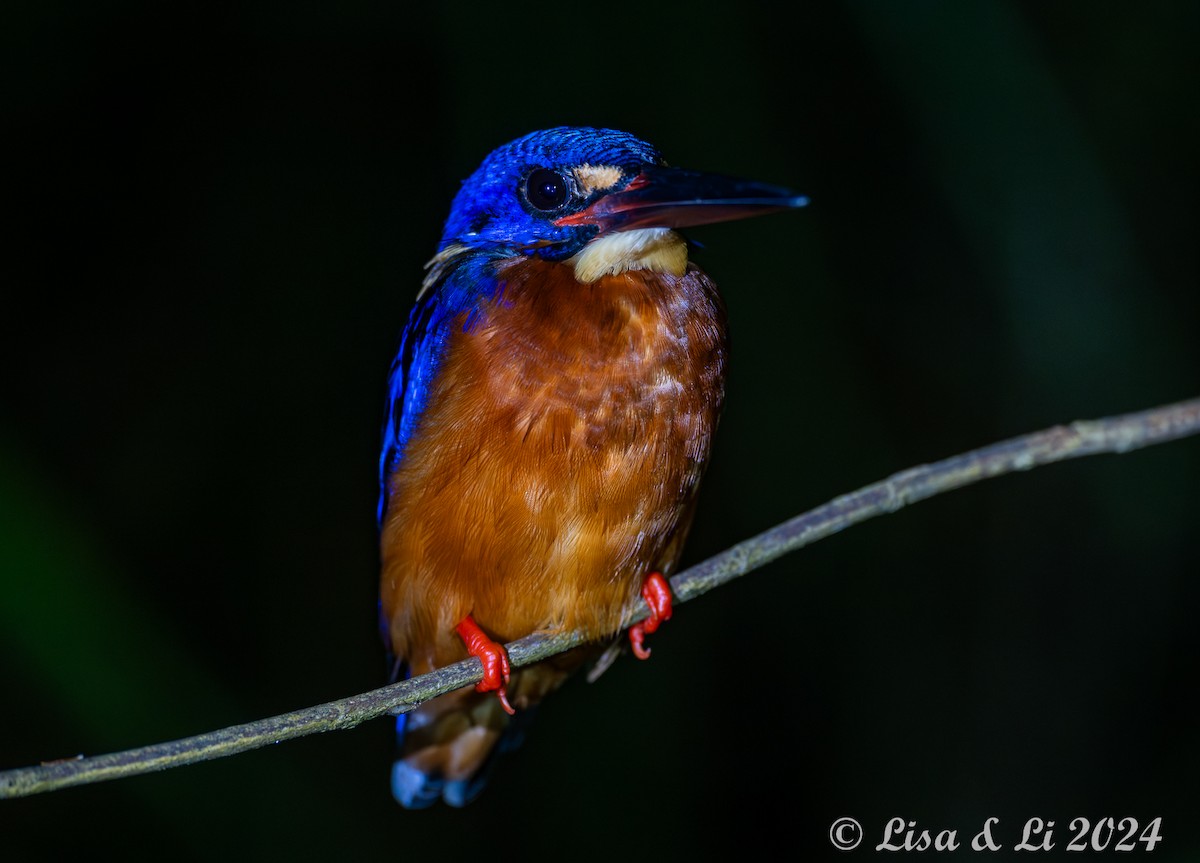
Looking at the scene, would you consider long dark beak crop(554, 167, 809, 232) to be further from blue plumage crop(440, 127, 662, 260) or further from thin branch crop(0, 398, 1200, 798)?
thin branch crop(0, 398, 1200, 798)

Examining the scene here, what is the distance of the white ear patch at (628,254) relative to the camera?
5.65 ft

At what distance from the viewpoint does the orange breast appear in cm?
167

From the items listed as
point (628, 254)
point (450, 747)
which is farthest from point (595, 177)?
point (450, 747)

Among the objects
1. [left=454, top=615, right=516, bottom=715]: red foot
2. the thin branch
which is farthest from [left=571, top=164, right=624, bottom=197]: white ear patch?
[left=454, top=615, right=516, bottom=715]: red foot

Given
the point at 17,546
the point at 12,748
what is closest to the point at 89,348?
the point at 17,546

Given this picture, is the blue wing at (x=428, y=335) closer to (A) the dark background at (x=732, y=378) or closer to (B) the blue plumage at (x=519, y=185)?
(B) the blue plumage at (x=519, y=185)

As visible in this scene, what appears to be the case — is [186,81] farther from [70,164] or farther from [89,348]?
[89,348]

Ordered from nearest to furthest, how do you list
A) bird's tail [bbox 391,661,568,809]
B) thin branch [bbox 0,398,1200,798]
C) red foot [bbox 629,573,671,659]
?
thin branch [bbox 0,398,1200,798], red foot [bbox 629,573,671,659], bird's tail [bbox 391,661,568,809]

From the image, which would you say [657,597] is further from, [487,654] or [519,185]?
[519,185]

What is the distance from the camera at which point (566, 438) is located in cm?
167

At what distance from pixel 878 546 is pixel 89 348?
8.26 feet

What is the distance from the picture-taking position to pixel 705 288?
1817mm

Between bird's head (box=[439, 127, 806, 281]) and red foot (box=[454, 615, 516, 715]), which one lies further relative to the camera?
red foot (box=[454, 615, 516, 715])

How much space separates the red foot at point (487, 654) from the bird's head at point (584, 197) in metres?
0.70
